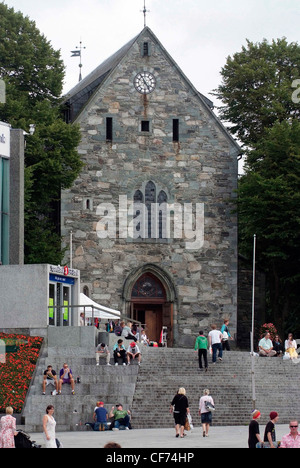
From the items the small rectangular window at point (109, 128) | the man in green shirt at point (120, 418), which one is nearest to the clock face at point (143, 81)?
the small rectangular window at point (109, 128)

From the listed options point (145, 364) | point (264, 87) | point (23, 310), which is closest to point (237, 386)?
point (145, 364)

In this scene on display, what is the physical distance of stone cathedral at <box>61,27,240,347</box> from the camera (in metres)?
56.2

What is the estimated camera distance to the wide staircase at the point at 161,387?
36812 millimetres

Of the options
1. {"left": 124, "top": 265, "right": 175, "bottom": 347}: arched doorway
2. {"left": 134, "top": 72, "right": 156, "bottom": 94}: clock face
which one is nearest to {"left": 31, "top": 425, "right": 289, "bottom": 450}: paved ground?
{"left": 124, "top": 265, "right": 175, "bottom": 347}: arched doorway

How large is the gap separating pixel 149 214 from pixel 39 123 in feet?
21.3

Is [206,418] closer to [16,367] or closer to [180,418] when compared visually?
[180,418]

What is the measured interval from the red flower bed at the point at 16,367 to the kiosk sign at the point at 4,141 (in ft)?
24.4

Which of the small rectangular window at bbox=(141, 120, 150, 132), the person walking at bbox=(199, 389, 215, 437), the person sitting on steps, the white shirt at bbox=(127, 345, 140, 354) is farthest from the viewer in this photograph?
the small rectangular window at bbox=(141, 120, 150, 132)

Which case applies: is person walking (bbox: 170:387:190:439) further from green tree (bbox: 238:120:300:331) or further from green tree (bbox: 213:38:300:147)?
green tree (bbox: 213:38:300:147)

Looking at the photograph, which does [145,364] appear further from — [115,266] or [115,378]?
[115,266]

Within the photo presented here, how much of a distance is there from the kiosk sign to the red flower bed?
742cm

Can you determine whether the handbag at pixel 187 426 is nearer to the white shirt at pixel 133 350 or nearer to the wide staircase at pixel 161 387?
the wide staircase at pixel 161 387

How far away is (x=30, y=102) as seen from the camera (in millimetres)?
59031

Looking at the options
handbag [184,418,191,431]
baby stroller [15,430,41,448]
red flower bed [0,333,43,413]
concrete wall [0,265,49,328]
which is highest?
concrete wall [0,265,49,328]
